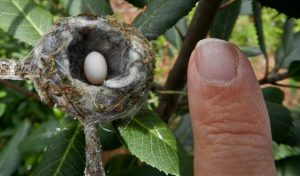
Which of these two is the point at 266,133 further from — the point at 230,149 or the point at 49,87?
the point at 49,87

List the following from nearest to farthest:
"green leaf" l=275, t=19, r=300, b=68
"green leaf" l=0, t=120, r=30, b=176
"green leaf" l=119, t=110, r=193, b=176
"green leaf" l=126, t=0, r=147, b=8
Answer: "green leaf" l=119, t=110, r=193, b=176
"green leaf" l=126, t=0, r=147, b=8
"green leaf" l=0, t=120, r=30, b=176
"green leaf" l=275, t=19, r=300, b=68

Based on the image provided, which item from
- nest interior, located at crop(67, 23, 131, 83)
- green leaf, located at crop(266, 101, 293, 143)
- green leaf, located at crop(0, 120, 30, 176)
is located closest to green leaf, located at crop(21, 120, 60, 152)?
green leaf, located at crop(0, 120, 30, 176)

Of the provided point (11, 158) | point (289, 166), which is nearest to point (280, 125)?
point (289, 166)

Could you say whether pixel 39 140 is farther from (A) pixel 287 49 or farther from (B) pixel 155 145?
(A) pixel 287 49

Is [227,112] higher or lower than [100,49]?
higher

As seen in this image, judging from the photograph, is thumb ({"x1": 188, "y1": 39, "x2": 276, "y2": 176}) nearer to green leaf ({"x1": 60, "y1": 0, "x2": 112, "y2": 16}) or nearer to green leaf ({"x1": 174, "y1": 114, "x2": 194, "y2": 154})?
green leaf ({"x1": 60, "y1": 0, "x2": 112, "y2": 16})

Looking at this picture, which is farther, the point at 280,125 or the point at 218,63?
the point at 280,125

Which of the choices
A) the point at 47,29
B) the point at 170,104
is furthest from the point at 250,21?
the point at 47,29

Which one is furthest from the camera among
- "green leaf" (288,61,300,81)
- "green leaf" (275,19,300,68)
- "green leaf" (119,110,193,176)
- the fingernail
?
"green leaf" (275,19,300,68)
